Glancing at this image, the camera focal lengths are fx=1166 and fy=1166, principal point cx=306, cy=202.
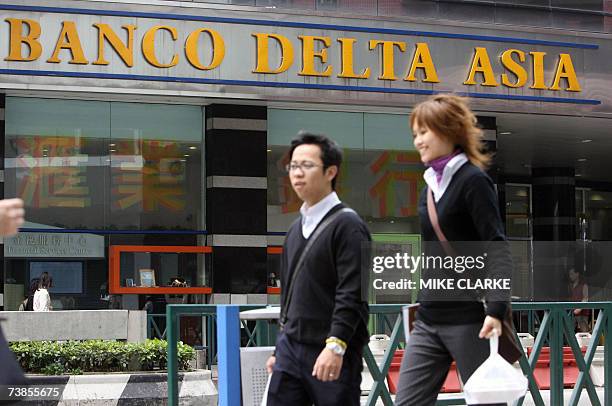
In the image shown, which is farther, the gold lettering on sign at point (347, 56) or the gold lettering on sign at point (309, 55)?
the gold lettering on sign at point (347, 56)

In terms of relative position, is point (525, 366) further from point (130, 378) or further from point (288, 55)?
point (288, 55)

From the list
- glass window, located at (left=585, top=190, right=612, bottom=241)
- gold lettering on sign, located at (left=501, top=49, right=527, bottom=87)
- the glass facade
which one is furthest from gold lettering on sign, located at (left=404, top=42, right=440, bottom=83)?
glass window, located at (left=585, top=190, right=612, bottom=241)

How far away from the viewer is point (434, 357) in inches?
209

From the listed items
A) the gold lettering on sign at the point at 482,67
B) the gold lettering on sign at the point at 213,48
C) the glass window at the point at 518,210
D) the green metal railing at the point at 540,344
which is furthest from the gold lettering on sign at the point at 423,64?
the green metal railing at the point at 540,344

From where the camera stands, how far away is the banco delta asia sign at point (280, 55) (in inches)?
723

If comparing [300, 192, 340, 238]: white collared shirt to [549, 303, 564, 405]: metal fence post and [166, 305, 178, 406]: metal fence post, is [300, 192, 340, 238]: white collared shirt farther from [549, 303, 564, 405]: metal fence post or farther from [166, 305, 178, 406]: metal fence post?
[549, 303, 564, 405]: metal fence post

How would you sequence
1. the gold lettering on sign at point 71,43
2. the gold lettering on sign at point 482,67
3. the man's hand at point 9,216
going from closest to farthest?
1. the man's hand at point 9,216
2. the gold lettering on sign at point 71,43
3. the gold lettering on sign at point 482,67

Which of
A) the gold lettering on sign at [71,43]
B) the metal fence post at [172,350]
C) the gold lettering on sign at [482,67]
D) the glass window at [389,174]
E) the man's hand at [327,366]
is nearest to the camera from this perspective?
the man's hand at [327,366]

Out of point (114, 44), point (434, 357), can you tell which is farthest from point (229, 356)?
point (114, 44)

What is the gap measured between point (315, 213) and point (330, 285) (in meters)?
0.35

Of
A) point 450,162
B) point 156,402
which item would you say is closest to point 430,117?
point 450,162

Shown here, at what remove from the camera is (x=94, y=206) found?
18.9 m

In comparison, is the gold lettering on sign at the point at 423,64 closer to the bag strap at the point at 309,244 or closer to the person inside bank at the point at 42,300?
the person inside bank at the point at 42,300

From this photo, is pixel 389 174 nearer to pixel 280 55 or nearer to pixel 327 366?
pixel 280 55
